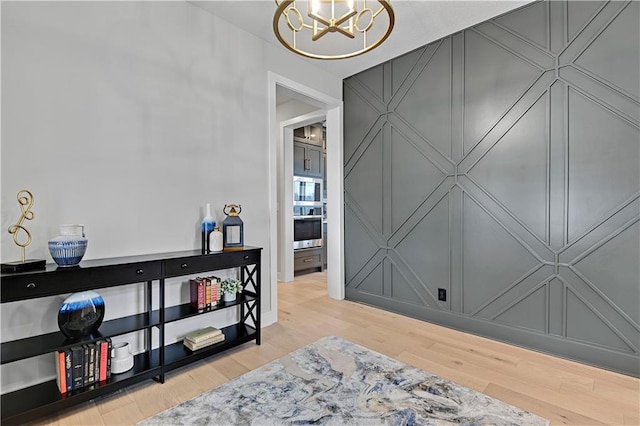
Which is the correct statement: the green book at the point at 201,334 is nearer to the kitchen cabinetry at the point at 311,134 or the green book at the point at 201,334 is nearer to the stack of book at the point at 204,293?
the stack of book at the point at 204,293

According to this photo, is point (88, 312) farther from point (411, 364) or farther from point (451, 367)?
point (451, 367)

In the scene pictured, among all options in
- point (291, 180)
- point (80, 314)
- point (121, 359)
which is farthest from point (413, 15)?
point (121, 359)

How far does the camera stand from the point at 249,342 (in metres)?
2.66

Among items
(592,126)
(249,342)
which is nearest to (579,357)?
(592,126)

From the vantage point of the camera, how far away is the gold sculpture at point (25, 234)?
156 cm

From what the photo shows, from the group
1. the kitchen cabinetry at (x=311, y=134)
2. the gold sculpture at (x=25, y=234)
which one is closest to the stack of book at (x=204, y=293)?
the gold sculpture at (x=25, y=234)

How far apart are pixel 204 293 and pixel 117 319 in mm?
564

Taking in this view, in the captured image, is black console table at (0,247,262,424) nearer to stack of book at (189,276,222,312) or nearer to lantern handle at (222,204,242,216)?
stack of book at (189,276,222,312)

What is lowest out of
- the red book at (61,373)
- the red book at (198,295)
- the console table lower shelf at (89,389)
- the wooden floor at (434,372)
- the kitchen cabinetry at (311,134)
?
the wooden floor at (434,372)

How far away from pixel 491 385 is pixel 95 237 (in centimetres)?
274

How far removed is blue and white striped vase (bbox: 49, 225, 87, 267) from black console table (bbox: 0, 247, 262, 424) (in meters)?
0.06

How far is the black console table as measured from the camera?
1.56m

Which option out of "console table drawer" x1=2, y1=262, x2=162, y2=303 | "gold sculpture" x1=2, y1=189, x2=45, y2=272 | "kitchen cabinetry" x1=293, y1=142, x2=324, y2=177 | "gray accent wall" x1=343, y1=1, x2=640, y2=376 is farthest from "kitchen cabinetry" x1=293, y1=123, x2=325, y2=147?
"gold sculpture" x1=2, y1=189, x2=45, y2=272

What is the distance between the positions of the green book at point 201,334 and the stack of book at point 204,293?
202mm
